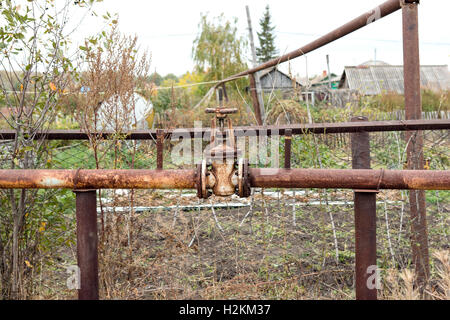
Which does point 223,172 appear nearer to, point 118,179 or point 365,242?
point 118,179

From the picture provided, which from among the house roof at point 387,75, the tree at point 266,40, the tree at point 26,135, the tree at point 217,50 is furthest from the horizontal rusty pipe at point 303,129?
the tree at point 266,40

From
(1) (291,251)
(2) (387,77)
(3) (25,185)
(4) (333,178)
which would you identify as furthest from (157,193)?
(2) (387,77)

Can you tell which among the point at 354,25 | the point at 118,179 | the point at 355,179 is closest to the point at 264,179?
the point at 355,179

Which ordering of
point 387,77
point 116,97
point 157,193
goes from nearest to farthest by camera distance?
point 116,97, point 157,193, point 387,77

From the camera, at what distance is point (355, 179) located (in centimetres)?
137

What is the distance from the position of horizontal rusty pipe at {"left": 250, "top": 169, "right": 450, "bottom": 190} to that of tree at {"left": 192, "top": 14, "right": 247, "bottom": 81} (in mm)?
23377

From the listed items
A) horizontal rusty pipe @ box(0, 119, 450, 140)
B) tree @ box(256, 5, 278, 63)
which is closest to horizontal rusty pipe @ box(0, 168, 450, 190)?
horizontal rusty pipe @ box(0, 119, 450, 140)

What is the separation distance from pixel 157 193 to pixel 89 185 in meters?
2.39

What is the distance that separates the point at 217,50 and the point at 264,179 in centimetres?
2514

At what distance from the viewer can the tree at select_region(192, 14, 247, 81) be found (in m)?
25.4

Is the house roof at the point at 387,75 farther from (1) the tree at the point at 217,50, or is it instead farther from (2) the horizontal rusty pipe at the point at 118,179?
(2) the horizontal rusty pipe at the point at 118,179

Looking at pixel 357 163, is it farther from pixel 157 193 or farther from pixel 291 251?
pixel 157 193
